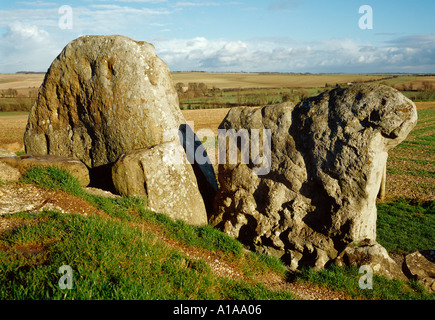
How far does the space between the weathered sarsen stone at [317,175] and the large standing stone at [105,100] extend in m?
2.58

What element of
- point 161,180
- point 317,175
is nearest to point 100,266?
point 161,180

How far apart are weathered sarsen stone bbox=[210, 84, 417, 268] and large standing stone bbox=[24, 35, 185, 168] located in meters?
2.58

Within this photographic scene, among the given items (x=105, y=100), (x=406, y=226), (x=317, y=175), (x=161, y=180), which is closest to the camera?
(x=317, y=175)

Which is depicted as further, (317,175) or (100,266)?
(317,175)

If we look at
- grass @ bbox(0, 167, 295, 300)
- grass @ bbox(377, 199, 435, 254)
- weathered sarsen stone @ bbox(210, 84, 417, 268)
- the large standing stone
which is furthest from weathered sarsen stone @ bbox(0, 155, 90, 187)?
grass @ bbox(377, 199, 435, 254)

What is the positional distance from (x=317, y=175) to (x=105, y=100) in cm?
678

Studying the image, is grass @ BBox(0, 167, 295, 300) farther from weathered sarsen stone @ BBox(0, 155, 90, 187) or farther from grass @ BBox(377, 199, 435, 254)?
grass @ BBox(377, 199, 435, 254)

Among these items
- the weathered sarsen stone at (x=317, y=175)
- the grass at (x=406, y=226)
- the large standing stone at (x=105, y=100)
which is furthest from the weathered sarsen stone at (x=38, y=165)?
the grass at (x=406, y=226)

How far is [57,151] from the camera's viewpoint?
37.2 ft

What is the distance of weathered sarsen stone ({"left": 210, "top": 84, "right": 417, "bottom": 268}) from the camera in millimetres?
7871

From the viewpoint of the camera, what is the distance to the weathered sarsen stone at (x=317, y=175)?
7871 mm

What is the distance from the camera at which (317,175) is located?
330 inches

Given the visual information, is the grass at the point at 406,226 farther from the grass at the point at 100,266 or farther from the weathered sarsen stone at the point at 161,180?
the weathered sarsen stone at the point at 161,180

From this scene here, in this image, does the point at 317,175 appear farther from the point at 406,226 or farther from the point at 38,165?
the point at 38,165
